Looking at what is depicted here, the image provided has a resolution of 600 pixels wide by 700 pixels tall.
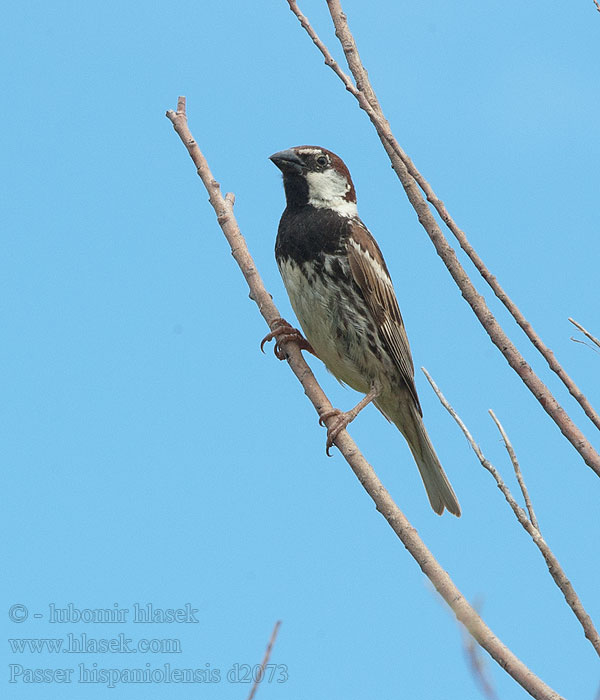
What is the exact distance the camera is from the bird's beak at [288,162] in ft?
18.7

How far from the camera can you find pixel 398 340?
5.65m

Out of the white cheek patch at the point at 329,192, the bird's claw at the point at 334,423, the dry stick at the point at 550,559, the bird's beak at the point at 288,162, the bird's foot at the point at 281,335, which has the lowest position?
the dry stick at the point at 550,559

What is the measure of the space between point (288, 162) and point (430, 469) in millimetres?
2285

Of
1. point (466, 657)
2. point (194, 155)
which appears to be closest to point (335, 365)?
point (194, 155)

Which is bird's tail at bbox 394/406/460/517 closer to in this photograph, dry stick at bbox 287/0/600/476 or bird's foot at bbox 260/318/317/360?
bird's foot at bbox 260/318/317/360

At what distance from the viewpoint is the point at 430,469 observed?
239 inches

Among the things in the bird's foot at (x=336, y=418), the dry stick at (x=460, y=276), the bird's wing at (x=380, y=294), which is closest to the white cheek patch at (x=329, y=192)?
the bird's wing at (x=380, y=294)

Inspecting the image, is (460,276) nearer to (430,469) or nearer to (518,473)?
(518,473)

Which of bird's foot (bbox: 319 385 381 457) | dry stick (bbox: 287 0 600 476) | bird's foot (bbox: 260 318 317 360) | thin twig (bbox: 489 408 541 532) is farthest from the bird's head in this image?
thin twig (bbox: 489 408 541 532)

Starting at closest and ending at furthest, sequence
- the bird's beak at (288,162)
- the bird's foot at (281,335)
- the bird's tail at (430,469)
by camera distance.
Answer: the bird's foot at (281,335) < the bird's beak at (288,162) < the bird's tail at (430,469)

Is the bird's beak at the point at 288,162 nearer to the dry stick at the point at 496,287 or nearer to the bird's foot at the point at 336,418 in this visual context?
the bird's foot at the point at 336,418

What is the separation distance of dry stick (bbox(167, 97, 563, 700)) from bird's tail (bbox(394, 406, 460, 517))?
3.97ft

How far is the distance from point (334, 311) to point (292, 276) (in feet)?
1.16

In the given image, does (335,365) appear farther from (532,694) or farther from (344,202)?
(532,694)
